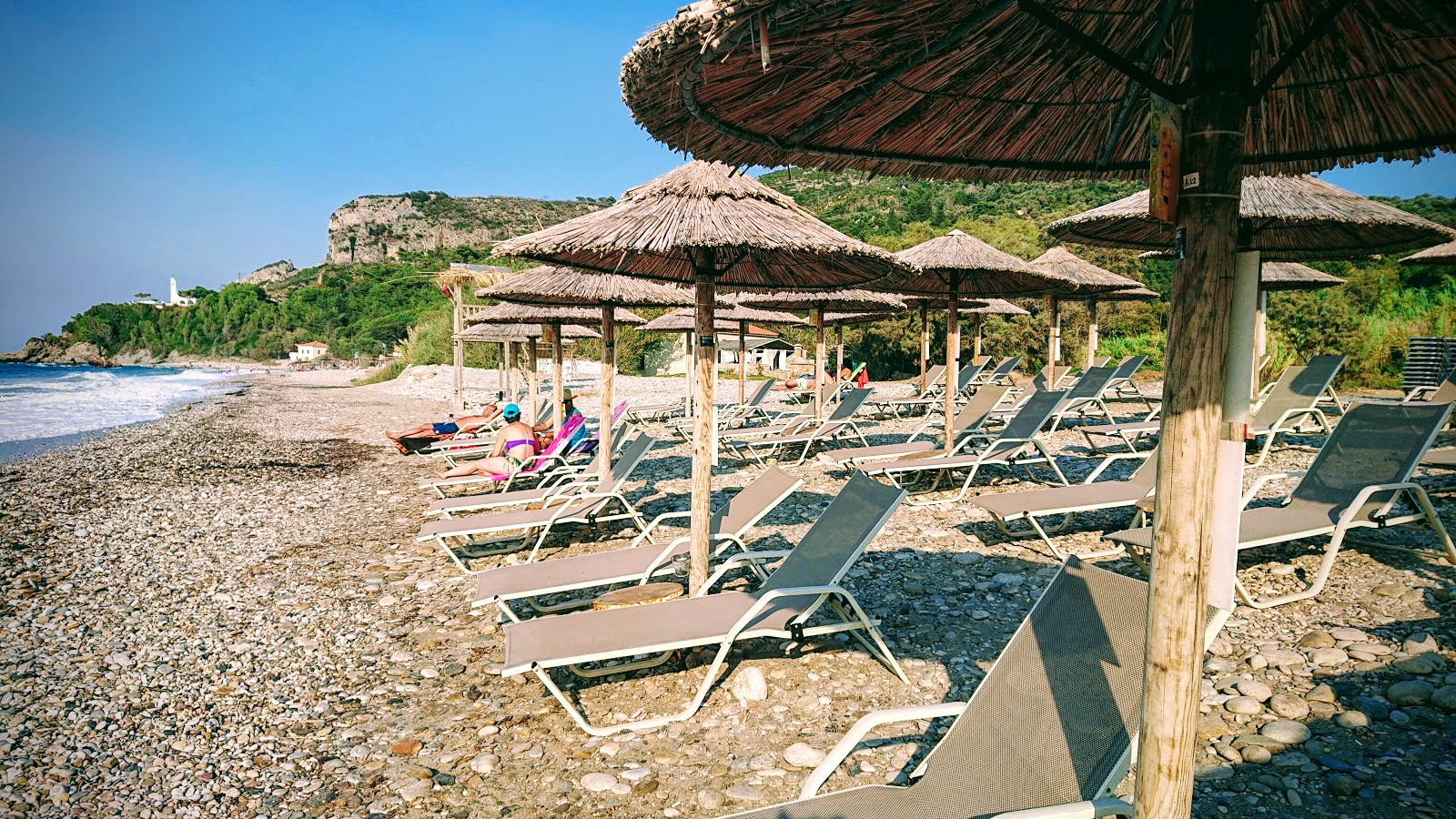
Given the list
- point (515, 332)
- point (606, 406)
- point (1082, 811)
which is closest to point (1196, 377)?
point (1082, 811)

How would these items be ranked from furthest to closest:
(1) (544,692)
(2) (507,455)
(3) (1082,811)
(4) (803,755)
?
1. (2) (507,455)
2. (1) (544,692)
3. (4) (803,755)
4. (3) (1082,811)

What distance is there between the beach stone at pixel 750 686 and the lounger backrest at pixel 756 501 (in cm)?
116

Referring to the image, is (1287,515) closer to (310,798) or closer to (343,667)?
(310,798)

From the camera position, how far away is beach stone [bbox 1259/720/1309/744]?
8.61ft

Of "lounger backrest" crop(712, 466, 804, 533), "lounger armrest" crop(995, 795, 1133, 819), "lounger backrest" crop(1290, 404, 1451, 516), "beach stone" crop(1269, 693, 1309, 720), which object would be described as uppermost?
"lounger backrest" crop(1290, 404, 1451, 516)

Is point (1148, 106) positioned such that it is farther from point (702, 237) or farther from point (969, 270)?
point (969, 270)

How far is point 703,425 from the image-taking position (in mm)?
4207

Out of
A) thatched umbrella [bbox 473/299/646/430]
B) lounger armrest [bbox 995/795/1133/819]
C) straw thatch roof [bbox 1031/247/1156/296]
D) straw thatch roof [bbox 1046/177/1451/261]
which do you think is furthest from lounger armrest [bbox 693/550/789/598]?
straw thatch roof [bbox 1031/247/1156/296]

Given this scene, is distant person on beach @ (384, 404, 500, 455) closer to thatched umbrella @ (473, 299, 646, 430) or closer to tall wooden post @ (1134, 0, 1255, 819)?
thatched umbrella @ (473, 299, 646, 430)

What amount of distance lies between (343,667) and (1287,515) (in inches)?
203

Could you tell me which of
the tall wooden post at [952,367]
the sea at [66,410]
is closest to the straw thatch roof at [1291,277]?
the tall wooden post at [952,367]

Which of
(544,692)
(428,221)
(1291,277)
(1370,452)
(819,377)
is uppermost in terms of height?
(428,221)

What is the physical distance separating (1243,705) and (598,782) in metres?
2.47

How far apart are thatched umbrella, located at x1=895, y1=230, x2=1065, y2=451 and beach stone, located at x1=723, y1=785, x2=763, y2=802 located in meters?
5.27
